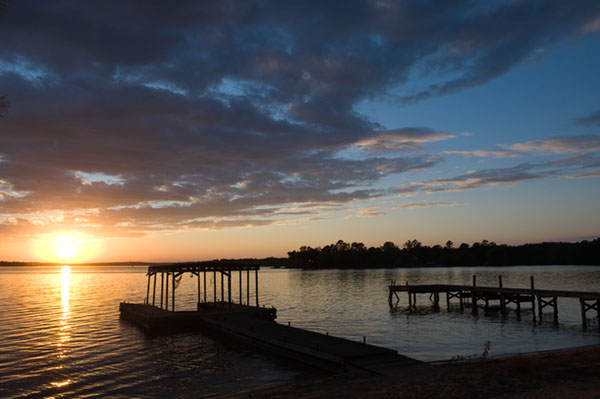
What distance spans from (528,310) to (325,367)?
38.4 metres

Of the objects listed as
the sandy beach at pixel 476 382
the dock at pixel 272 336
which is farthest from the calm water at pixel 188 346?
the sandy beach at pixel 476 382

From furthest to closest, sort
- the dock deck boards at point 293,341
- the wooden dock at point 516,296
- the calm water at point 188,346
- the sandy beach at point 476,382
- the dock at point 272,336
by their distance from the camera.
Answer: the wooden dock at point 516,296 < the calm water at point 188,346 < the dock at point 272,336 < the dock deck boards at point 293,341 < the sandy beach at point 476,382

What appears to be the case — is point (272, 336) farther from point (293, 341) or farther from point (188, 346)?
point (188, 346)

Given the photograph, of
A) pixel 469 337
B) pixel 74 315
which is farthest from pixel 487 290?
pixel 74 315

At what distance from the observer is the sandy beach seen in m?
13.8

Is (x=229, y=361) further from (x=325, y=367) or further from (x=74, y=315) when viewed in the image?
(x=74, y=315)

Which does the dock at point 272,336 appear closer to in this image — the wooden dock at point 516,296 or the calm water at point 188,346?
the calm water at point 188,346

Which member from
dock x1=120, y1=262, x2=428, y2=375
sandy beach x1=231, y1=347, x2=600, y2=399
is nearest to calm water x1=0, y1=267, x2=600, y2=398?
dock x1=120, y1=262, x2=428, y2=375

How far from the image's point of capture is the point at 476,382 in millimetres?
15164

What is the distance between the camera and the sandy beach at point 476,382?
45.2 ft

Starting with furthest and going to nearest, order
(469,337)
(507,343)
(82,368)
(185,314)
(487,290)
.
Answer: (487,290), (185,314), (469,337), (507,343), (82,368)

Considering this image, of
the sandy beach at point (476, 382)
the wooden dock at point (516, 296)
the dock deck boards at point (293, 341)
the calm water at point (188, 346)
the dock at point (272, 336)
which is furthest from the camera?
the wooden dock at point (516, 296)

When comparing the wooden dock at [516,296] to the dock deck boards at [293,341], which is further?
the wooden dock at [516,296]

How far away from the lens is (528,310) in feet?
165
